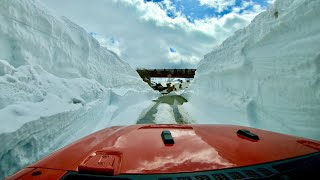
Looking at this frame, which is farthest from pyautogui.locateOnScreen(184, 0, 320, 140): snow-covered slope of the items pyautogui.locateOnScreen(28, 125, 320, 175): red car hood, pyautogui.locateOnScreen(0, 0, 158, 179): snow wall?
pyautogui.locateOnScreen(0, 0, 158, 179): snow wall

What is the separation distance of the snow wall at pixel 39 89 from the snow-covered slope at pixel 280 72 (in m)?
4.94

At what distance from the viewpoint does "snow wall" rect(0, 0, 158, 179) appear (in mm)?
3779

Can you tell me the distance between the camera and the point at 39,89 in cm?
545

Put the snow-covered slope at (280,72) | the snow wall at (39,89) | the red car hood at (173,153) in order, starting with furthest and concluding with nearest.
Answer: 1. the snow-covered slope at (280,72)
2. the snow wall at (39,89)
3. the red car hood at (173,153)

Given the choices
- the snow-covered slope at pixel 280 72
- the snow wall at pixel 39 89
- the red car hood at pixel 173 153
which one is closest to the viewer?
the red car hood at pixel 173 153

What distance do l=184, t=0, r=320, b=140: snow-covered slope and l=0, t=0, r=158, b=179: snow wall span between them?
16.2 ft

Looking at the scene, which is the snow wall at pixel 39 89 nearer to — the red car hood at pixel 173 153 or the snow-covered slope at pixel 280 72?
the red car hood at pixel 173 153

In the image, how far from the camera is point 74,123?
6102 millimetres

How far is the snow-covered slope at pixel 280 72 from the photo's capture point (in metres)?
4.75

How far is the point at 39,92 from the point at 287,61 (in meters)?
5.67

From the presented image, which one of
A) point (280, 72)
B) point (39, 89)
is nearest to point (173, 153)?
point (39, 89)

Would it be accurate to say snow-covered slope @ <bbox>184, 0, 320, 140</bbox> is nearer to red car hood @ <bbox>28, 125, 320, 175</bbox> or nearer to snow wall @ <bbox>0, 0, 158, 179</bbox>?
red car hood @ <bbox>28, 125, 320, 175</bbox>

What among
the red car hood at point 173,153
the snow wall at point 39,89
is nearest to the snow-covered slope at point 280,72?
the red car hood at point 173,153

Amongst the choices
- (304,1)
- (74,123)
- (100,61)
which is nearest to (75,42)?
(100,61)
